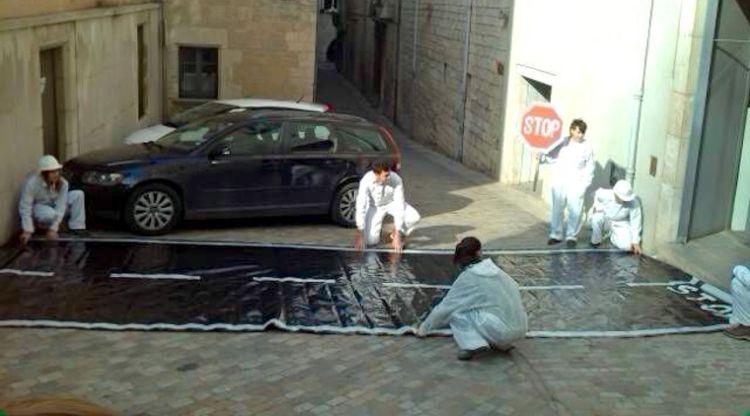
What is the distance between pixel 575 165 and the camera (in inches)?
440

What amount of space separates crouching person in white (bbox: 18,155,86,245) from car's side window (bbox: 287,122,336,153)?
312 cm

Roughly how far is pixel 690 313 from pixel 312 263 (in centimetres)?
400

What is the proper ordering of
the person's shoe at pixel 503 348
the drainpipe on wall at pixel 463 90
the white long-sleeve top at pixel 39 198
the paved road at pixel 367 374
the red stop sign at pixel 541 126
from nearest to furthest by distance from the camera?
the paved road at pixel 367 374 < the person's shoe at pixel 503 348 < the white long-sleeve top at pixel 39 198 < the red stop sign at pixel 541 126 < the drainpipe on wall at pixel 463 90

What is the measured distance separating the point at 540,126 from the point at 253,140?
14.2 ft

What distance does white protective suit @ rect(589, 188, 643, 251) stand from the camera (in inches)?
433

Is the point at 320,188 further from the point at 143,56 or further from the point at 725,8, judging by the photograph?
the point at 143,56

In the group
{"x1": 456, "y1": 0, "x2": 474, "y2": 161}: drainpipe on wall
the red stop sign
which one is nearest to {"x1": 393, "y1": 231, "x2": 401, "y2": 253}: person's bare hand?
the red stop sign

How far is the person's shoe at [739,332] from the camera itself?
787cm

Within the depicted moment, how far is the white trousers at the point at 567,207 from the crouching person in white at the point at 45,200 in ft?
19.7

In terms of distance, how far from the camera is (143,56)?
60.6ft

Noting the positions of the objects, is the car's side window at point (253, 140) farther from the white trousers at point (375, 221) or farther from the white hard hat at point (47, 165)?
the white hard hat at point (47, 165)

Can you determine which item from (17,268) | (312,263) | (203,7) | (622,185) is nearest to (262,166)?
(312,263)

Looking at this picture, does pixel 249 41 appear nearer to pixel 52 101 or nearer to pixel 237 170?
pixel 52 101

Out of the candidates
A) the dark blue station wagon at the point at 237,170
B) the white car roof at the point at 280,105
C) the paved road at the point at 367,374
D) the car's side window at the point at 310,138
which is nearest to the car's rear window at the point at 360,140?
the dark blue station wagon at the point at 237,170
